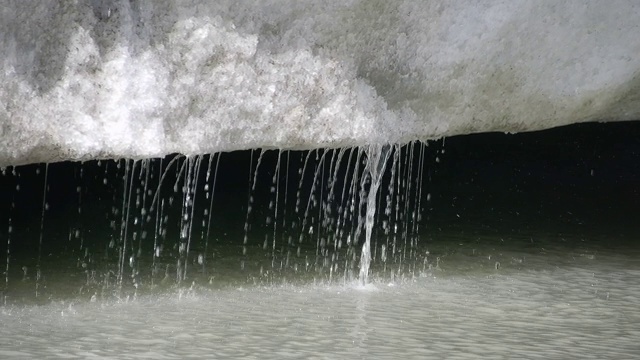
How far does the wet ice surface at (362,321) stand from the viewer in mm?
3863

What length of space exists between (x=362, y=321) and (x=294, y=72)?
1085 mm

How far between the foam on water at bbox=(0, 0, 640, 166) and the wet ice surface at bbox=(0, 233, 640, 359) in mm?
708

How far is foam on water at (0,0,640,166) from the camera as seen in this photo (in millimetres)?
3637

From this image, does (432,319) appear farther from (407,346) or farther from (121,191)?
(121,191)

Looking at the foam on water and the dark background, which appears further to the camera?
the dark background

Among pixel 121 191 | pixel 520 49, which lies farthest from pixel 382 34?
pixel 121 191

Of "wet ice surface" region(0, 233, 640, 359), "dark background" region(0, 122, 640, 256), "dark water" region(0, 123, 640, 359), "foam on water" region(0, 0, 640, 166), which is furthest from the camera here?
"dark background" region(0, 122, 640, 256)

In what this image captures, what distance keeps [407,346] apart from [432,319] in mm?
494

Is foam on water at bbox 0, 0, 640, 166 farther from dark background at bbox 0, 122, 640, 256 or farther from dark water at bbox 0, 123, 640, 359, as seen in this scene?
dark background at bbox 0, 122, 640, 256

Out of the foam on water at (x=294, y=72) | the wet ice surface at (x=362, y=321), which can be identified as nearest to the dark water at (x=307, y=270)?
the wet ice surface at (x=362, y=321)

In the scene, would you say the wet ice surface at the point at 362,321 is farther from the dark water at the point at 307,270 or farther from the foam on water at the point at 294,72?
the foam on water at the point at 294,72

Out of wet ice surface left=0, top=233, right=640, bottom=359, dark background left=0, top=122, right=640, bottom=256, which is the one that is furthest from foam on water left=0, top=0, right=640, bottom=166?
dark background left=0, top=122, right=640, bottom=256

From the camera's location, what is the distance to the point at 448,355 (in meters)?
3.87

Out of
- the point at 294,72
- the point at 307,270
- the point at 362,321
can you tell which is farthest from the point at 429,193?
the point at 294,72
